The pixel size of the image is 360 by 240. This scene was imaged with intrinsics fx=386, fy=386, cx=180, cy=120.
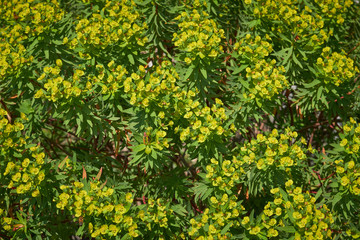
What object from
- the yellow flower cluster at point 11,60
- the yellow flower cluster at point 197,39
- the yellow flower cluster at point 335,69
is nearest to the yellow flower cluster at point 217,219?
the yellow flower cluster at point 197,39

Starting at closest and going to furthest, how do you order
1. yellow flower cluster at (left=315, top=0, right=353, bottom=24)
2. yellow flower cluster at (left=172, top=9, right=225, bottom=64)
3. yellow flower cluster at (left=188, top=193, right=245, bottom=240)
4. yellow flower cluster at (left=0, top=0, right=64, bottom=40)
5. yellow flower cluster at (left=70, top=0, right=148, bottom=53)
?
yellow flower cluster at (left=188, top=193, right=245, bottom=240) < yellow flower cluster at (left=172, top=9, right=225, bottom=64) < yellow flower cluster at (left=70, top=0, right=148, bottom=53) < yellow flower cluster at (left=0, top=0, right=64, bottom=40) < yellow flower cluster at (left=315, top=0, right=353, bottom=24)

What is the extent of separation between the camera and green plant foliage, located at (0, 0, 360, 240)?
2637mm

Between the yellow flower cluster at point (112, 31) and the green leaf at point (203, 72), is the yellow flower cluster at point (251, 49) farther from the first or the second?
the yellow flower cluster at point (112, 31)

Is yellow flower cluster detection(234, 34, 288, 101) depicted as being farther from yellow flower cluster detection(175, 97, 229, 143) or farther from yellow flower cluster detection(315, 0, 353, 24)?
yellow flower cluster detection(315, 0, 353, 24)

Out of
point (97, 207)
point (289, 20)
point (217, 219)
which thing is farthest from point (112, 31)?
point (217, 219)

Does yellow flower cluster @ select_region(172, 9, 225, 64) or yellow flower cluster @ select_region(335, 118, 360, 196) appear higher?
yellow flower cluster @ select_region(172, 9, 225, 64)

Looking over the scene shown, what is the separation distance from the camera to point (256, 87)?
2.78 meters

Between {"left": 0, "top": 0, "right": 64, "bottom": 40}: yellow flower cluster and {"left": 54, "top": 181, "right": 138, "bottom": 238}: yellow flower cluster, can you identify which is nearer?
{"left": 54, "top": 181, "right": 138, "bottom": 238}: yellow flower cluster

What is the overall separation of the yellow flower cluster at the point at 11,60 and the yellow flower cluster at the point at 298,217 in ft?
6.55

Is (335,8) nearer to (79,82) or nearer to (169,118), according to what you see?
(169,118)

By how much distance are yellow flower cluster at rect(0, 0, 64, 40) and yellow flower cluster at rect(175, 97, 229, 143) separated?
4.08 ft

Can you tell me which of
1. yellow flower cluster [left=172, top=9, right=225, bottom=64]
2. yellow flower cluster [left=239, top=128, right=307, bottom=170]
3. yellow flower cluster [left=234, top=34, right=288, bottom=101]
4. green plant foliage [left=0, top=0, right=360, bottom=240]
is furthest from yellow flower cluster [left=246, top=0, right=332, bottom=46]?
yellow flower cluster [left=239, top=128, right=307, bottom=170]

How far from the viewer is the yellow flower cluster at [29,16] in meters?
2.99

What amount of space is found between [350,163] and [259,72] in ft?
2.94
